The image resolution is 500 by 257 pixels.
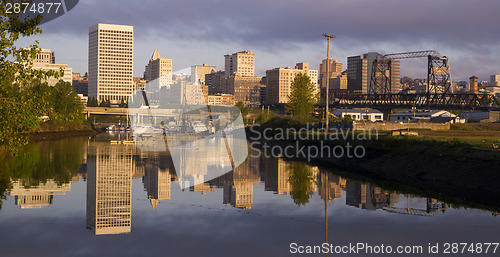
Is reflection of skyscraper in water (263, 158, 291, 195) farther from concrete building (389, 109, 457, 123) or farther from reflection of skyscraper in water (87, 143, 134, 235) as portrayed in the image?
concrete building (389, 109, 457, 123)

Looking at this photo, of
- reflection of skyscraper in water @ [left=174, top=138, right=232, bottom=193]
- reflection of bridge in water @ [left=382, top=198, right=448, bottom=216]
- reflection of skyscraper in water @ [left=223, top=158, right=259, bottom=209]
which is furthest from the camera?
reflection of skyscraper in water @ [left=174, top=138, right=232, bottom=193]

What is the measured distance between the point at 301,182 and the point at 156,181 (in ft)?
37.8

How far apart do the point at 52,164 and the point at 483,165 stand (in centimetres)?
3959

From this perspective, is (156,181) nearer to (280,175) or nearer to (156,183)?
(156,183)

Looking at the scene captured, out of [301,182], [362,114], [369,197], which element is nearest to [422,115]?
[362,114]

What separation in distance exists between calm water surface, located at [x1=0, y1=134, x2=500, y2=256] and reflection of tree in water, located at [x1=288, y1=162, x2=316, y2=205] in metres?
0.08

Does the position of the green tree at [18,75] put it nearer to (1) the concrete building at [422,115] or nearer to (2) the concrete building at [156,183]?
(2) the concrete building at [156,183]

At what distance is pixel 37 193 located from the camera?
112 ft

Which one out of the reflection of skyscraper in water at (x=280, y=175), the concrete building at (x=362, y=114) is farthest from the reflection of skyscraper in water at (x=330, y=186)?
the concrete building at (x=362, y=114)

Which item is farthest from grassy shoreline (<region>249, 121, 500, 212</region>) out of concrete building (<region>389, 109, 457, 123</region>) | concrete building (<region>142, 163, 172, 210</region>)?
concrete building (<region>389, 109, 457, 123</region>)

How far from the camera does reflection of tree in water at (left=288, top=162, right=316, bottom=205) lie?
35812 mm

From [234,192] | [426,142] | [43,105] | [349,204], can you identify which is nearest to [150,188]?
Answer: [234,192]

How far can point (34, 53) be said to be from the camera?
19734 millimetres

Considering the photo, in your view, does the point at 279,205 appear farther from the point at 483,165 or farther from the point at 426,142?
the point at 426,142
